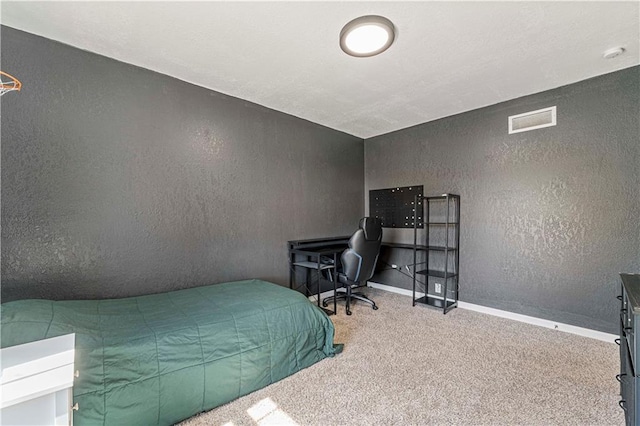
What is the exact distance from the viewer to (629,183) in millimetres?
2375

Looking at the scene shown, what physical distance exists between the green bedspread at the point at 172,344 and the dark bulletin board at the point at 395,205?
226 centimetres

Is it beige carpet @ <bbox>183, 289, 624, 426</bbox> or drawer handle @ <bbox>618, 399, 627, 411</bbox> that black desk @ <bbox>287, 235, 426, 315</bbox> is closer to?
beige carpet @ <bbox>183, 289, 624, 426</bbox>

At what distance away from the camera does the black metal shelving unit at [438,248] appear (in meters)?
3.45

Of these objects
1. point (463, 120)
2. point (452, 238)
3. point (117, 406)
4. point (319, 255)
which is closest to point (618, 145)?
point (463, 120)

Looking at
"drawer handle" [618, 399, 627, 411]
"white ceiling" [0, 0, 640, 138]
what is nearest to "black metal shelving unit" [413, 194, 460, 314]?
"white ceiling" [0, 0, 640, 138]

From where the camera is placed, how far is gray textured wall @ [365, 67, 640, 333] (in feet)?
7.97

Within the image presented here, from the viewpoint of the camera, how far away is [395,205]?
411 cm

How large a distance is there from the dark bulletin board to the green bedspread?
Answer: 2.26m

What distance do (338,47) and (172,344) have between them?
2.28 metres

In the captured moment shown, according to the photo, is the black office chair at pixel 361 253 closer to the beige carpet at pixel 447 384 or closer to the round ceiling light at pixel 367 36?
the beige carpet at pixel 447 384

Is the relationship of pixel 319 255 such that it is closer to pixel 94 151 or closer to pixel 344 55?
pixel 344 55

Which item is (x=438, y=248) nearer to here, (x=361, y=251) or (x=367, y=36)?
(x=361, y=251)

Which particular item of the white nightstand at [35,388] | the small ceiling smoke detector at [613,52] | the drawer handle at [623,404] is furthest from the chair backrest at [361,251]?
the white nightstand at [35,388]

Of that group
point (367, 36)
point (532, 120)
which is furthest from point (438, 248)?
point (367, 36)
